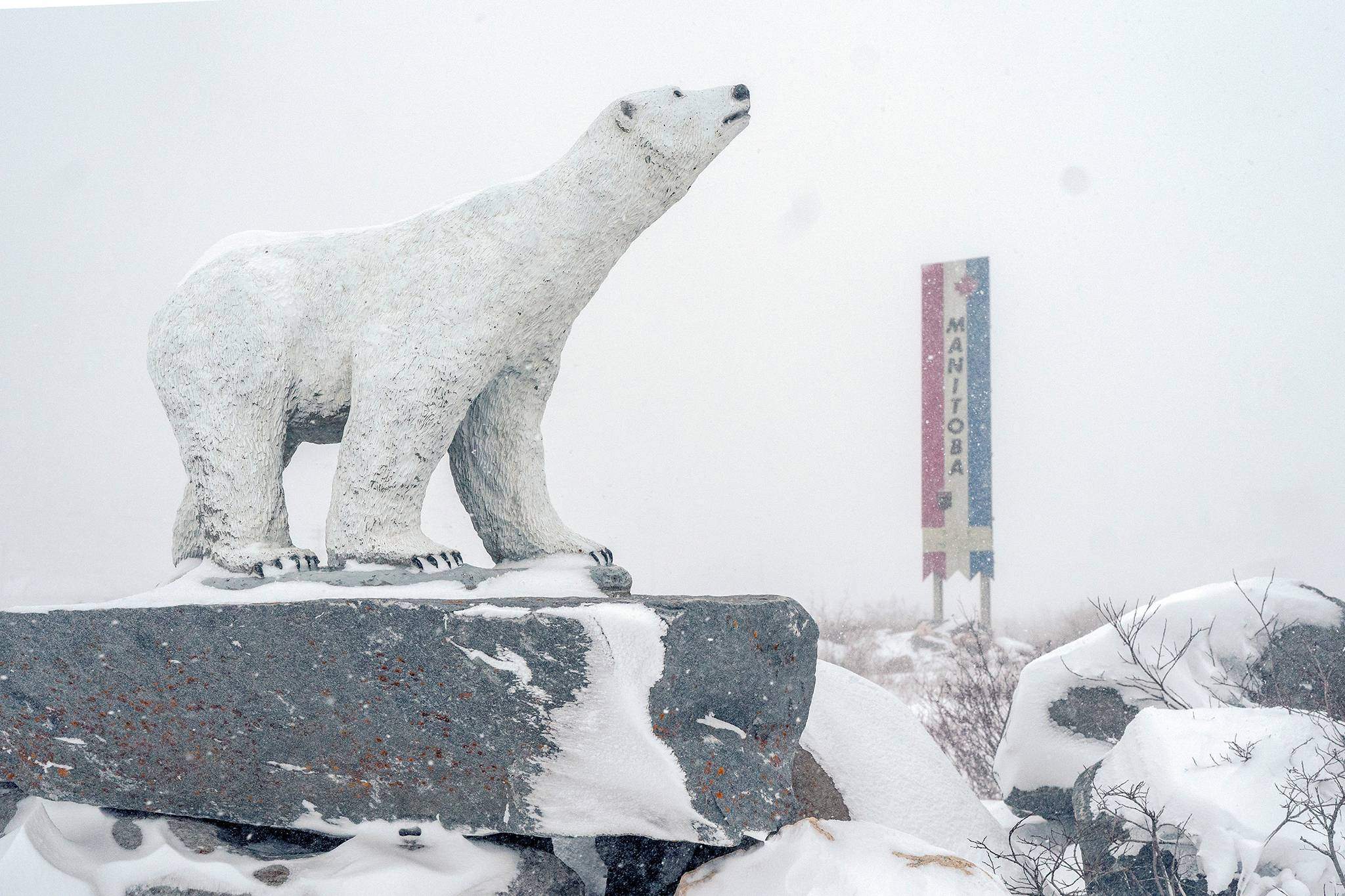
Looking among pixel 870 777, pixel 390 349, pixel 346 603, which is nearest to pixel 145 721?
pixel 346 603

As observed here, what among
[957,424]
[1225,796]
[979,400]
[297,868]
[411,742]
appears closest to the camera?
[411,742]

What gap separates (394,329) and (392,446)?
286mm

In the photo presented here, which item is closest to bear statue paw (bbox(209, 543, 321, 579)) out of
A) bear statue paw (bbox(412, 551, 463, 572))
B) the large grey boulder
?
the large grey boulder

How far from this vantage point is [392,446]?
2.30m

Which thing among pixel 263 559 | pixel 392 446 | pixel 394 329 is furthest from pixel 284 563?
pixel 394 329

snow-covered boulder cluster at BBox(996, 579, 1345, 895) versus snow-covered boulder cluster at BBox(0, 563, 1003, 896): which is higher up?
snow-covered boulder cluster at BBox(0, 563, 1003, 896)

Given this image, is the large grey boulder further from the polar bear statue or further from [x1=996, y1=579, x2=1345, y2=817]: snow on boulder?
[x1=996, y1=579, x2=1345, y2=817]: snow on boulder

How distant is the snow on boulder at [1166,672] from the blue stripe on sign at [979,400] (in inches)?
229

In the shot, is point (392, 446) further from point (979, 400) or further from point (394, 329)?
point (979, 400)

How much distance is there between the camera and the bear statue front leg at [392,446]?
90.5 inches

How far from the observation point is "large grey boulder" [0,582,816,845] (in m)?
1.75

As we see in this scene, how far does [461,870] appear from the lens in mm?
1975

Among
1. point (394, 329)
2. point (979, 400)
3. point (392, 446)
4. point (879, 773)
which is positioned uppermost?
point (394, 329)

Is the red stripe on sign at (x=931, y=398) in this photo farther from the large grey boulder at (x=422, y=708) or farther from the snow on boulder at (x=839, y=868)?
the large grey boulder at (x=422, y=708)
